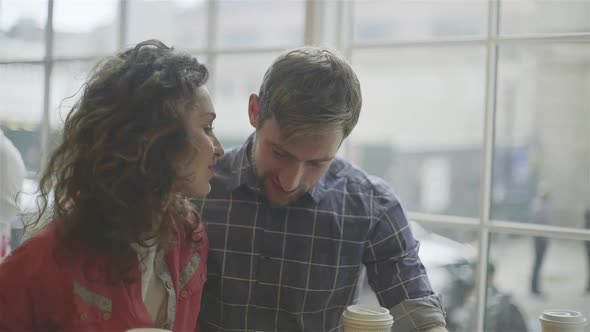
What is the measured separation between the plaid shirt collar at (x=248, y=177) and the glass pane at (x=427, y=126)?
9598 millimetres

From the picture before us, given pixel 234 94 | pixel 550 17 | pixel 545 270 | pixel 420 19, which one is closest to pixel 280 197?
pixel 545 270

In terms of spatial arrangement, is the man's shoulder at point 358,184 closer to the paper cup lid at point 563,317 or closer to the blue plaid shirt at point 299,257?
the blue plaid shirt at point 299,257

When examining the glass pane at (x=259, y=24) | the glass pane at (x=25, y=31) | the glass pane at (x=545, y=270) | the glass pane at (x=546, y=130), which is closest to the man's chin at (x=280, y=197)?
the glass pane at (x=25, y=31)

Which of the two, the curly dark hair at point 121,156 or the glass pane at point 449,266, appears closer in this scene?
the curly dark hair at point 121,156

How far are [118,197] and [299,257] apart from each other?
0.47 metres

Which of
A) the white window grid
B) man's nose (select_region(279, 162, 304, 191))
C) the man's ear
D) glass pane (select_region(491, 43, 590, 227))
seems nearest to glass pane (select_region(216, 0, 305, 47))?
glass pane (select_region(491, 43, 590, 227))

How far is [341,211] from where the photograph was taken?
1.63 meters

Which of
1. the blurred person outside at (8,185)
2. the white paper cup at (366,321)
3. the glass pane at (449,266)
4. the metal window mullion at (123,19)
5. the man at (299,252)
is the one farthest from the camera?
the glass pane at (449,266)

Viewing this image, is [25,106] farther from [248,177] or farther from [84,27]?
[248,177]

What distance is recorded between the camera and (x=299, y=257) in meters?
1.61

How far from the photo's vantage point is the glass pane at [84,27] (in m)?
2.49

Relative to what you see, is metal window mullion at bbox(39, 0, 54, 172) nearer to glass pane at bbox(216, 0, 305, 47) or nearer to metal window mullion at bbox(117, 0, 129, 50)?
metal window mullion at bbox(117, 0, 129, 50)

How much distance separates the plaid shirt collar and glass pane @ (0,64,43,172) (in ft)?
3.63

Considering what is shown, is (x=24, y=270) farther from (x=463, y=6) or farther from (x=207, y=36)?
(x=463, y=6)
